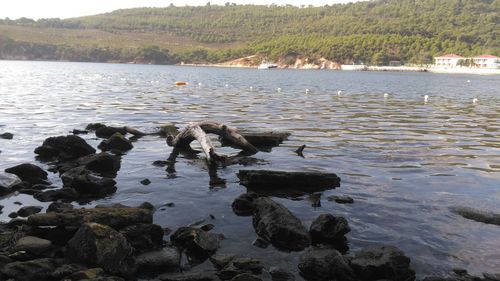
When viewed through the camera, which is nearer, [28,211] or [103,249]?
[103,249]

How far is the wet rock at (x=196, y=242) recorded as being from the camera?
10797 millimetres

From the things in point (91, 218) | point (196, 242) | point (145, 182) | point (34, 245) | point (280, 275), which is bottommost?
point (280, 275)

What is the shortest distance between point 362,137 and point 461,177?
9.84m

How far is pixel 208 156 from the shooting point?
63.9 feet

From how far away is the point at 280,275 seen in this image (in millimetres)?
9781

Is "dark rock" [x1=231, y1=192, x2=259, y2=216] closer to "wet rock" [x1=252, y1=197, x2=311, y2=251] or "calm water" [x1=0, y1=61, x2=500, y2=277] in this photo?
"calm water" [x1=0, y1=61, x2=500, y2=277]

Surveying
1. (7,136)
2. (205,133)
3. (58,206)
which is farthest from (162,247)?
(7,136)

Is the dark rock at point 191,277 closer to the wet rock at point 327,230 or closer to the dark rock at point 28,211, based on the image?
the wet rock at point 327,230

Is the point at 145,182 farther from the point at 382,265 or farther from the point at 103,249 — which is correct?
the point at 382,265

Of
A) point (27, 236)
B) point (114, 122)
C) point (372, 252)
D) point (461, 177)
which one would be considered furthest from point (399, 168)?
point (114, 122)

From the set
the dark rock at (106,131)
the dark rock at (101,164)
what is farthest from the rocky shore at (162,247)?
the dark rock at (106,131)

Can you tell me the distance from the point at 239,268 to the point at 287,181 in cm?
670

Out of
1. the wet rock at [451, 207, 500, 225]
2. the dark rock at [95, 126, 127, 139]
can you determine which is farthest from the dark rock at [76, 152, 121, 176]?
the wet rock at [451, 207, 500, 225]

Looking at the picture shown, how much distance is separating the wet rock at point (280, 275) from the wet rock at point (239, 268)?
11.4 inches
